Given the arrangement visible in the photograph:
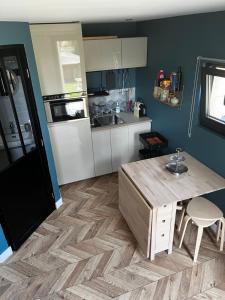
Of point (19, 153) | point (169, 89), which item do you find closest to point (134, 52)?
point (169, 89)

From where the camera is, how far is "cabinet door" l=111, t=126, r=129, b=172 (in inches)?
140

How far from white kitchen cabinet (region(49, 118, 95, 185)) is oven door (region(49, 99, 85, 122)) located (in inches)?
2.9

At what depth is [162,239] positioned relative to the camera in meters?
2.30

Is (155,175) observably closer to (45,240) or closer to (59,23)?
(45,240)

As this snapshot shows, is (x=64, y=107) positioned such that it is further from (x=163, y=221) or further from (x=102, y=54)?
(x=163, y=221)

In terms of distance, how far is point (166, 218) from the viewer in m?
2.18

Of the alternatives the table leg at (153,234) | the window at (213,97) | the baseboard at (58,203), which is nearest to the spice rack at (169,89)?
the window at (213,97)

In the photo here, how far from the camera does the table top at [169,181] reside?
213cm

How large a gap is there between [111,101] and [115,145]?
81 cm

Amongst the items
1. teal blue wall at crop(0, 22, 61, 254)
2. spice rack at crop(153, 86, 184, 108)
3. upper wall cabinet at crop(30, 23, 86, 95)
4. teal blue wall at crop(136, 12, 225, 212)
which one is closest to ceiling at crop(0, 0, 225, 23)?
teal blue wall at crop(0, 22, 61, 254)

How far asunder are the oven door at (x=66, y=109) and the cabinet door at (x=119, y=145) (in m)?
0.60

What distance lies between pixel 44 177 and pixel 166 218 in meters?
1.55

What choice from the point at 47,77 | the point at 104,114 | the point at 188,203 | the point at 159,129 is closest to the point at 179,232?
the point at 188,203

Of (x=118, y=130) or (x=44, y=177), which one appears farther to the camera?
(x=118, y=130)
